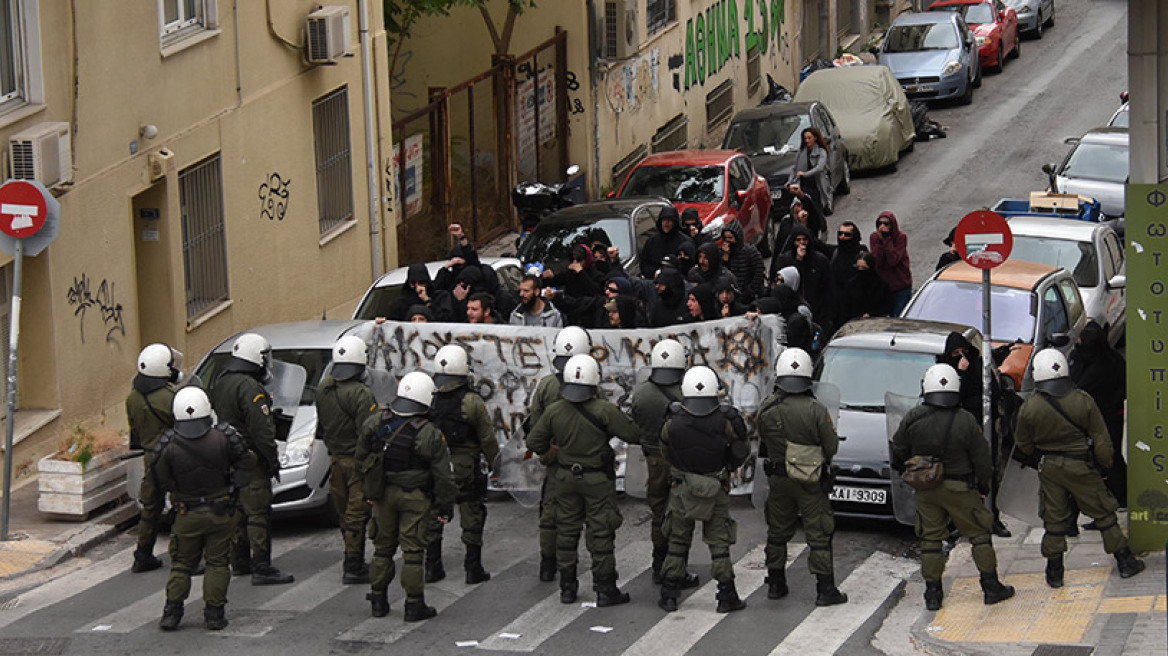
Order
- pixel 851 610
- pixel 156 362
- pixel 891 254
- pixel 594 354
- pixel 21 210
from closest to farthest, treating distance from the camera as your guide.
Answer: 1. pixel 851 610
2. pixel 156 362
3. pixel 21 210
4. pixel 594 354
5. pixel 891 254

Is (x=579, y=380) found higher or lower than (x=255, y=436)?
higher

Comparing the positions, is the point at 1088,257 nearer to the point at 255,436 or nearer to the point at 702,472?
the point at 702,472

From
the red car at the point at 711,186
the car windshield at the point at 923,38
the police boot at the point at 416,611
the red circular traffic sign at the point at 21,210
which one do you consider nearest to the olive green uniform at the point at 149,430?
the red circular traffic sign at the point at 21,210

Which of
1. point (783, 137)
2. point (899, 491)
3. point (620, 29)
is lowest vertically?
point (899, 491)

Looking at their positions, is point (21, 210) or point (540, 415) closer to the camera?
point (540, 415)

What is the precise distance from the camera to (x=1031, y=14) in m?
40.9

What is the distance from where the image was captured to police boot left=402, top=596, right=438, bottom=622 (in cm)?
A: 1230

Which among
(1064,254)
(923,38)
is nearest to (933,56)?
(923,38)

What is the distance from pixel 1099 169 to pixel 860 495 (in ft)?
39.9

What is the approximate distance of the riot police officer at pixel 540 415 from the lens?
1287cm

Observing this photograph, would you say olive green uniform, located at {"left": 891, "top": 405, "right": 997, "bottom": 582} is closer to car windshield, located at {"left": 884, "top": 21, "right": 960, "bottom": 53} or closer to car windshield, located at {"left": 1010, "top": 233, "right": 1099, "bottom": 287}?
car windshield, located at {"left": 1010, "top": 233, "right": 1099, "bottom": 287}

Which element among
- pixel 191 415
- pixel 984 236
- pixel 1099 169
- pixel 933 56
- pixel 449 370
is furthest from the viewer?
pixel 933 56

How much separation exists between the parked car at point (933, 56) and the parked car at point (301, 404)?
20330mm

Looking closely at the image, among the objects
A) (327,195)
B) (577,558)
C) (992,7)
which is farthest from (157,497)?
(992,7)
